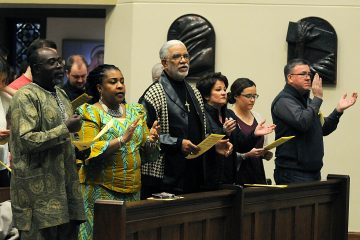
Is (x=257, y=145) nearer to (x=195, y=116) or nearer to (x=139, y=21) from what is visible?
(x=195, y=116)

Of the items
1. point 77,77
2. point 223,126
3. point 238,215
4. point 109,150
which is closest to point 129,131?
point 109,150

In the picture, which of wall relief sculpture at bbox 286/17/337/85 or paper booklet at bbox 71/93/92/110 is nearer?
paper booklet at bbox 71/93/92/110

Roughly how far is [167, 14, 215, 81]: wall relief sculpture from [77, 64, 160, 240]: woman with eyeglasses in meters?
3.92

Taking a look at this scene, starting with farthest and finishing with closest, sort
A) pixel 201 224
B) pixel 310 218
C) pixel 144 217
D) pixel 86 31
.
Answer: pixel 86 31 → pixel 310 218 → pixel 201 224 → pixel 144 217

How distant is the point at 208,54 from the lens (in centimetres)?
1009

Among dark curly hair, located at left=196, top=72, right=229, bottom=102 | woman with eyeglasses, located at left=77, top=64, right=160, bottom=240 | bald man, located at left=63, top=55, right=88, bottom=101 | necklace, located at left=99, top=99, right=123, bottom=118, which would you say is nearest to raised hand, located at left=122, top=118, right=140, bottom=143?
woman with eyeglasses, located at left=77, top=64, right=160, bottom=240

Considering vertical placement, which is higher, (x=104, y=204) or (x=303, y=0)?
(x=303, y=0)

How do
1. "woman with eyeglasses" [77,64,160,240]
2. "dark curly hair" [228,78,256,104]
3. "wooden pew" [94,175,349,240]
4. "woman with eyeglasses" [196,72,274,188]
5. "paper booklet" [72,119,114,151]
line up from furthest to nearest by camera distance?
1. "dark curly hair" [228,78,256,104]
2. "woman with eyeglasses" [196,72,274,188]
3. "woman with eyeglasses" [77,64,160,240]
4. "paper booklet" [72,119,114,151]
5. "wooden pew" [94,175,349,240]

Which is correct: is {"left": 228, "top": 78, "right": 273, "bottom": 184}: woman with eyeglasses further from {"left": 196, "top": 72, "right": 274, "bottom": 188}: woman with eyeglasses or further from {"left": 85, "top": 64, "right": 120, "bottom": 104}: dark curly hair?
{"left": 85, "top": 64, "right": 120, "bottom": 104}: dark curly hair

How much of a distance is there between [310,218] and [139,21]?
354cm

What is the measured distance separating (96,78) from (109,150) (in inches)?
22.8

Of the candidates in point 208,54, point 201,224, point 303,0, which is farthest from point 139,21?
point 201,224

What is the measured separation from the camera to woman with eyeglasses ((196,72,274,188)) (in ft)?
22.9

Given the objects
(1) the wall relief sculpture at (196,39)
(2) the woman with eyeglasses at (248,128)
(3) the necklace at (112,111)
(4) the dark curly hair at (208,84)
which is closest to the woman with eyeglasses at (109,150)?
(3) the necklace at (112,111)
